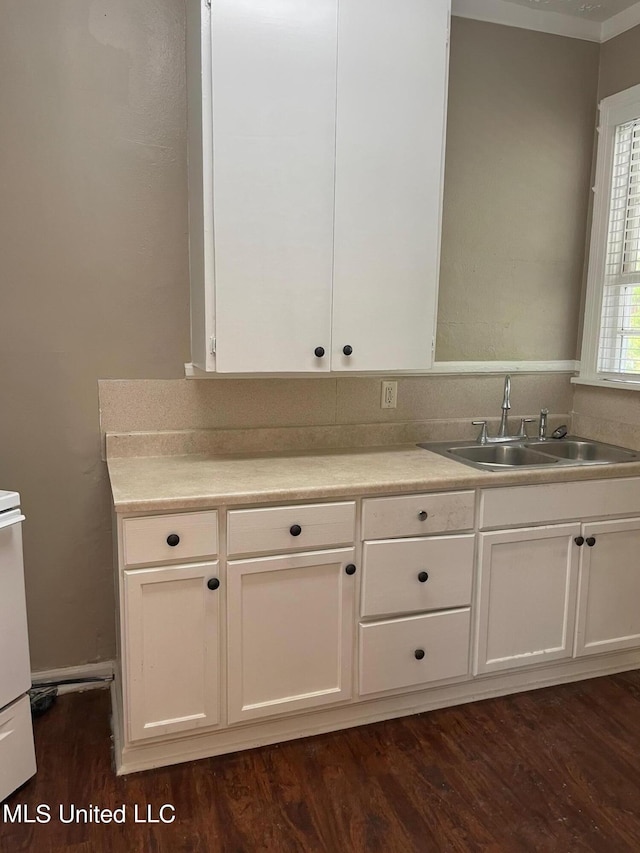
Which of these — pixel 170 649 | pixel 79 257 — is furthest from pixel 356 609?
pixel 79 257

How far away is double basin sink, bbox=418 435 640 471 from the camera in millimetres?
2596

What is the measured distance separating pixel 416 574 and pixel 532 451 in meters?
0.86

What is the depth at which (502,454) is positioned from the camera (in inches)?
106

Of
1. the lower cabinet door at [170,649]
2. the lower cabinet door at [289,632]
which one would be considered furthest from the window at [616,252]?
the lower cabinet door at [170,649]

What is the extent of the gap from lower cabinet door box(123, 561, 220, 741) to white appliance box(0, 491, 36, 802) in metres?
0.29

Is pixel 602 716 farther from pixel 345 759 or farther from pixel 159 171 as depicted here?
pixel 159 171

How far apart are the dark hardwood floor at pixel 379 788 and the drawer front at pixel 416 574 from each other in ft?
1.42

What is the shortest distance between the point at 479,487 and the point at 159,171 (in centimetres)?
157

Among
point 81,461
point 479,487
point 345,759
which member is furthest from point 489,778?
point 81,461

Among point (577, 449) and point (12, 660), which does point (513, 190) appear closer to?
point (577, 449)

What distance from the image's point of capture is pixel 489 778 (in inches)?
76.3

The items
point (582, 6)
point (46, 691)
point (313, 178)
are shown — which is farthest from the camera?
point (582, 6)

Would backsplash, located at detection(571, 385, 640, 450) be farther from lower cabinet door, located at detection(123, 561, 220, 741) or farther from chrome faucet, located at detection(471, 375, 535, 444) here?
lower cabinet door, located at detection(123, 561, 220, 741)

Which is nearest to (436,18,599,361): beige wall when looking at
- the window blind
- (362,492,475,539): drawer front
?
the window blind
